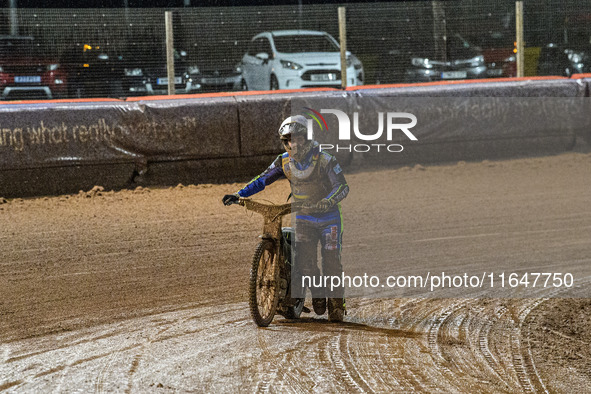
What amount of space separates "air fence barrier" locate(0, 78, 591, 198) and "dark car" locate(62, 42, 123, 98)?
1493 mm

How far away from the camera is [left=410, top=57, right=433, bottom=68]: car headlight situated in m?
16.8

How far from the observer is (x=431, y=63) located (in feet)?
57.0

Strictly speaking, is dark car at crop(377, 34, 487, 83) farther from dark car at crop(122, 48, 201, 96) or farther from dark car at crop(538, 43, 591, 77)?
dark car at crop(122, 48, 201, 96)

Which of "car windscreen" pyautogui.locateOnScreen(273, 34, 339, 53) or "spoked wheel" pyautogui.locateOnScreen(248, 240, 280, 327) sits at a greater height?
"car windscreen" pyautogui.locateOnScreen(273, 34, 339, 53)

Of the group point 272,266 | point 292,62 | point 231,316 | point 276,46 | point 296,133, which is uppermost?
point 276,46

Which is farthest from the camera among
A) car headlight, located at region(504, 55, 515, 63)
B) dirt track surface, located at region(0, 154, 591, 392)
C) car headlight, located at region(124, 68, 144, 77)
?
car headlight, located at region(504, 55, 515, 63)

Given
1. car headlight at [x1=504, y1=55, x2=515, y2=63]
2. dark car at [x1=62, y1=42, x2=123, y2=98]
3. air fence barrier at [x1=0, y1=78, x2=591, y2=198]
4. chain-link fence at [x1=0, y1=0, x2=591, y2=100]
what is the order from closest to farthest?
air fence barrier at [x1=0, y1=78, x2=591, y2=198] → chain-link fence at [x1=0, y1=0, x2=591, y2=100] → dark car at [x1=62, y1=42, x2=123, y2=98] → car headlight at [x1=504, y1=55, x2=515, y2=63]

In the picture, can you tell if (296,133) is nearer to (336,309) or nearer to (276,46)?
(336,309)

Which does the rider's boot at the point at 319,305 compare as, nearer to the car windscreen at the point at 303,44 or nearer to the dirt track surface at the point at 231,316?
the dirt track surface at the point at 231,316

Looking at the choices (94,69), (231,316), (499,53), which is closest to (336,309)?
(231,316)

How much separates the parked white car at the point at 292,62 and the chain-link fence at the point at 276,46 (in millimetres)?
26

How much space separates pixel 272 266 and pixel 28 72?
31.2 feet

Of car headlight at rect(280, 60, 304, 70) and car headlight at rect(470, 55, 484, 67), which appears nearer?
car headlight at rect(280, 60, 304, 70)

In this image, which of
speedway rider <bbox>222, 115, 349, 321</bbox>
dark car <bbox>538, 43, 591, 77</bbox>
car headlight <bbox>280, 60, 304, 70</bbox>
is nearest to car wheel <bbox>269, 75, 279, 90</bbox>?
car headlight <bbox>280, 60, 304, 70</bbox>
